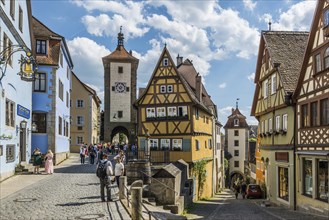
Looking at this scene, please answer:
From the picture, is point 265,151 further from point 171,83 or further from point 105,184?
Result: point 105,184

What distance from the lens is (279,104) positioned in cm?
2545

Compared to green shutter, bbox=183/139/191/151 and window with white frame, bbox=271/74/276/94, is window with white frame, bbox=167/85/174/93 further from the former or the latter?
window with white frame, bbox=271/74/276/94

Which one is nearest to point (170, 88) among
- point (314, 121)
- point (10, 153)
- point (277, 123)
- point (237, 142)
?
point (277, 123)

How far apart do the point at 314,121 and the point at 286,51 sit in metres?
6.90

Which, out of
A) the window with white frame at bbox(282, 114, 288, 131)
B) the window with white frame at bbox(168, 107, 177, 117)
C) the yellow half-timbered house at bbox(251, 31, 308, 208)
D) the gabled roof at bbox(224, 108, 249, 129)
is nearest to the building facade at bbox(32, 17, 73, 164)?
the window with white frame at bbox(168, 107, 177, 117)

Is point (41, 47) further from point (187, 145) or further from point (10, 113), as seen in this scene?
point (187, 145)

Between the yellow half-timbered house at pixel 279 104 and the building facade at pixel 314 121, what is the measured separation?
104cm

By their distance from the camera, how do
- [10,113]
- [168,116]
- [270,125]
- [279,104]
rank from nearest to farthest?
[10,113], [279,104], [270,125], [168,116]

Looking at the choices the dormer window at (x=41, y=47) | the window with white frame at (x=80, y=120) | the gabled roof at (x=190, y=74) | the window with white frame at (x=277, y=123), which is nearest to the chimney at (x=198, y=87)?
the gabled roof at (x=190, y=74)

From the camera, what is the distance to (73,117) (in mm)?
58312

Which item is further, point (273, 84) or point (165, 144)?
point (165, 144)

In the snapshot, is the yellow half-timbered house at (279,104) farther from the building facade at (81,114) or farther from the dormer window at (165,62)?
the building facade at (81,114)

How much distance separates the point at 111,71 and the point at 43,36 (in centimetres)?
2690

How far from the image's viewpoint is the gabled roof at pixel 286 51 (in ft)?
81.3
